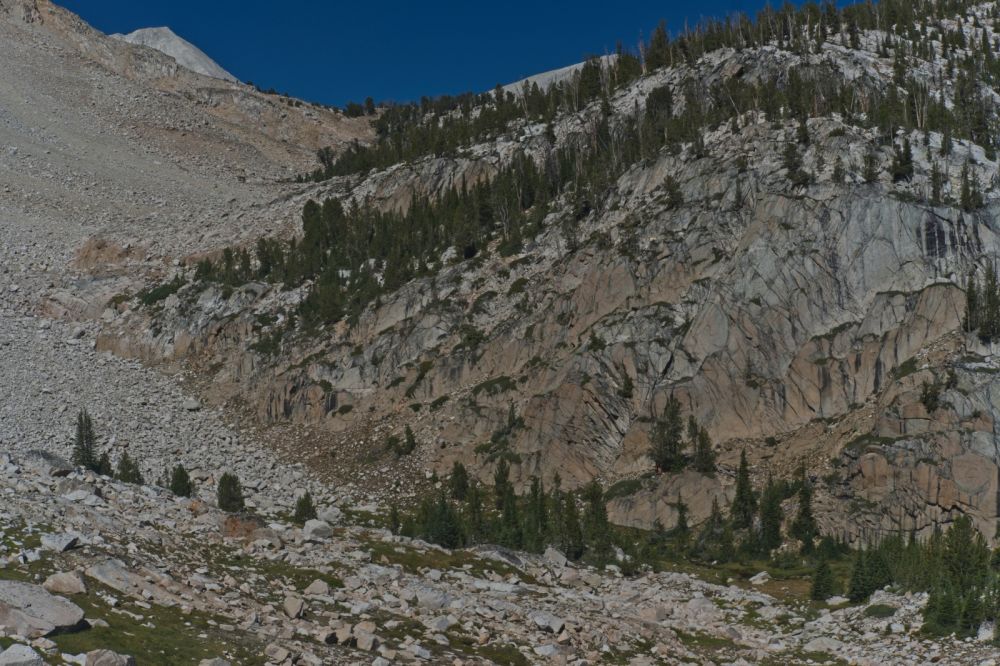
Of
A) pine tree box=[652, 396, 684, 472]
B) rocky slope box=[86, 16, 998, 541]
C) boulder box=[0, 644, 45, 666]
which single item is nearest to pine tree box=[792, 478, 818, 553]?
rocky slope box=[86, 16, 998, 541]

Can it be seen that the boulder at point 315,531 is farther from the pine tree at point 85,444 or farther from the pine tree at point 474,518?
the pine tree at point 85,444

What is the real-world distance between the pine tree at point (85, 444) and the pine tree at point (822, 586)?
54598 mm

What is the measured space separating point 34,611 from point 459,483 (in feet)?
188

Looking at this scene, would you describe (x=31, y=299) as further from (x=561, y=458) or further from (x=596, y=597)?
(x=596, y=597)

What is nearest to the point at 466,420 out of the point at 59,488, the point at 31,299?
the point at 59,488

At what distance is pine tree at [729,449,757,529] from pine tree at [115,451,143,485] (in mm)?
43454

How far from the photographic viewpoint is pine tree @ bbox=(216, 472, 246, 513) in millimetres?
69375

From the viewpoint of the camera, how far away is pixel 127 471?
78312 millimetres

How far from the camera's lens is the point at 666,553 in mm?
71375

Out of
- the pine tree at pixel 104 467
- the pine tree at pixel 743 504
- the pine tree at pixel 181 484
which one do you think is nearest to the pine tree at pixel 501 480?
the pine tree at pixel 743 504

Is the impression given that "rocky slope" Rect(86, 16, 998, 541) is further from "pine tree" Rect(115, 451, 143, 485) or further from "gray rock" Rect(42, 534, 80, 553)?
"gray rock" Rect(42, 534, 80, 553)

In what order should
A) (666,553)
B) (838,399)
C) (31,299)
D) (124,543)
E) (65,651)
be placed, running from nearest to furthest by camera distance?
(65,651) < (124,543) < (666,553) < (838,399) < (31,299)

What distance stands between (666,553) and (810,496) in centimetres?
1132

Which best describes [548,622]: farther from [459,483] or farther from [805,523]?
[459,483]
